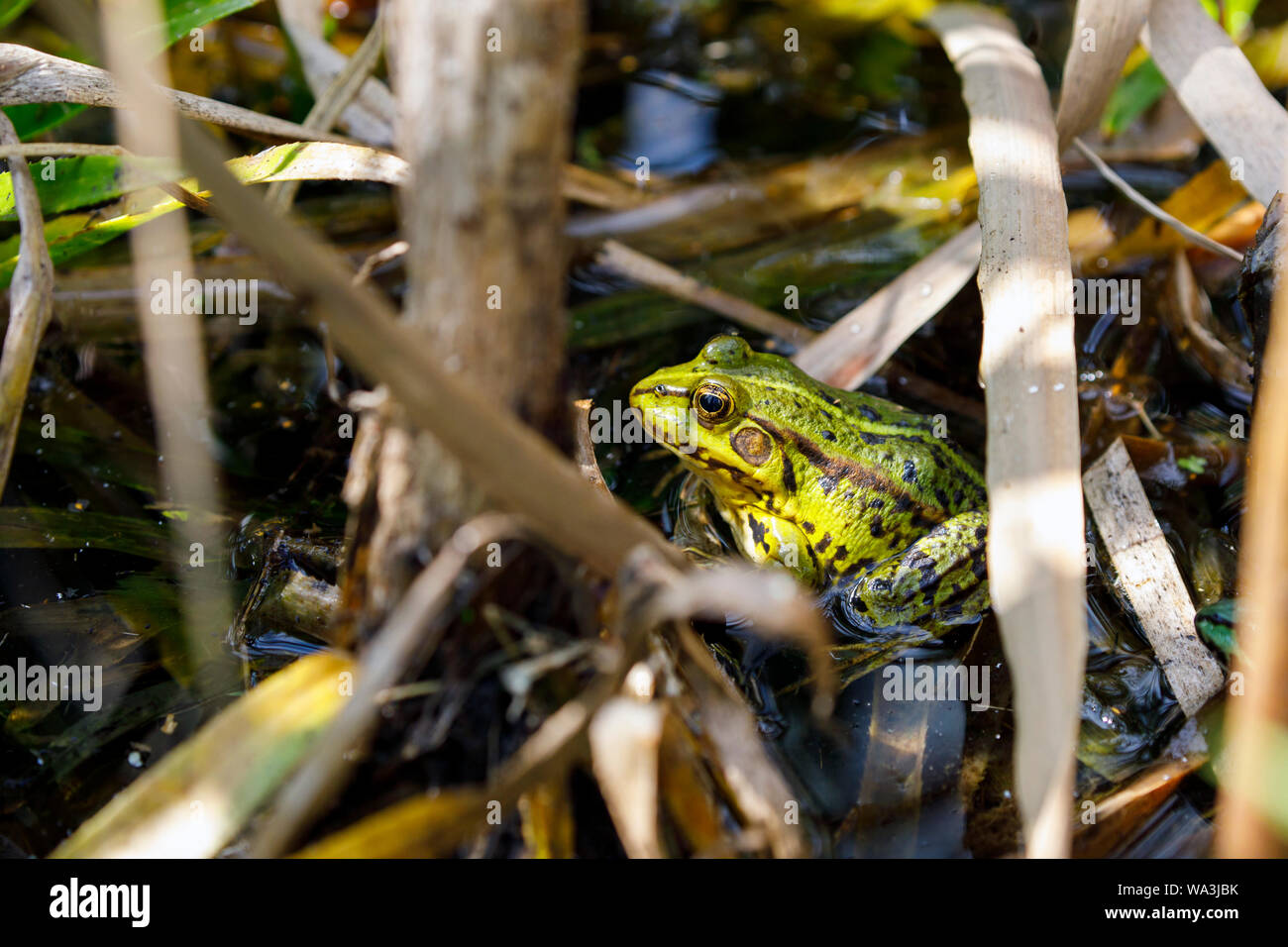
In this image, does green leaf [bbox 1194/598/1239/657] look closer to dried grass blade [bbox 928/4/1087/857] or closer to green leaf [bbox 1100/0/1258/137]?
dried grass blade [bbox 928/4/1087/857]

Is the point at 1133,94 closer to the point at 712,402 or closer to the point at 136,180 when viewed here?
the point at 712,402

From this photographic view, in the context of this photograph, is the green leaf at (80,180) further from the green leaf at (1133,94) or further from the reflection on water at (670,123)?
the green leaf at (1133,94)

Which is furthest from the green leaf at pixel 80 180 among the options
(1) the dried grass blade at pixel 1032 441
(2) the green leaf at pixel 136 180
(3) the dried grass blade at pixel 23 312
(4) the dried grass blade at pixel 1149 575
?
(4) the dried grass blade at pixel 1149 575

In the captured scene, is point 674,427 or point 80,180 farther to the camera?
point 674,427

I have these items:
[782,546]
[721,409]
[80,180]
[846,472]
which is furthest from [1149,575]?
[80,180]

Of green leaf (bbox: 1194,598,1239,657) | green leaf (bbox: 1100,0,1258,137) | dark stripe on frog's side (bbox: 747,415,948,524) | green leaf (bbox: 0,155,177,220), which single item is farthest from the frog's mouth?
green leaf (bbox: 1100,0,1258,137)

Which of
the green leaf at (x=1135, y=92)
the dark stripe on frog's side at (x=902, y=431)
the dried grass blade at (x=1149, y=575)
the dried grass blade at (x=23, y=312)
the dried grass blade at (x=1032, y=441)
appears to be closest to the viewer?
the dried grass blade at (x=1032, y=441)

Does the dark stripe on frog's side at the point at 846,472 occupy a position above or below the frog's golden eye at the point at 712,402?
Result: below
